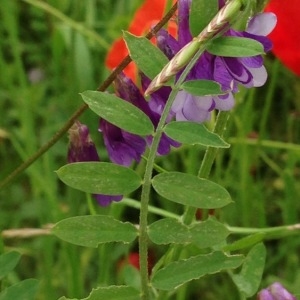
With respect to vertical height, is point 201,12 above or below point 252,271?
above

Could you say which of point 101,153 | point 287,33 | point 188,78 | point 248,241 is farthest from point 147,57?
point 101,153

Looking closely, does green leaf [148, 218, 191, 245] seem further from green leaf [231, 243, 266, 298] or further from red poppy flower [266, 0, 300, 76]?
red poppy flower [266, 0, 300, 76]

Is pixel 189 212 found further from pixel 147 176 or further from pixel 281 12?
pixel 281 12

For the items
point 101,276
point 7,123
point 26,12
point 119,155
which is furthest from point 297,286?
point 26,12

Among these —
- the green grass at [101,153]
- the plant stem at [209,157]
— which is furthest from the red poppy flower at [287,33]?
the plant stem at [209,157]

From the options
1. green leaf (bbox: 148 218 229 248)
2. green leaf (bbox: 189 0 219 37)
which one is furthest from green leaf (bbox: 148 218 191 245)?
green leaf (bbox: 189 0 219 37)

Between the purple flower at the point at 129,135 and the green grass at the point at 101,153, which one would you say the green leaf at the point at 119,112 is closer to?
the purple flower at the point at 129,135

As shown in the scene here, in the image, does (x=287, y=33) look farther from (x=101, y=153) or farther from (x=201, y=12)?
(x=101, y=153)
